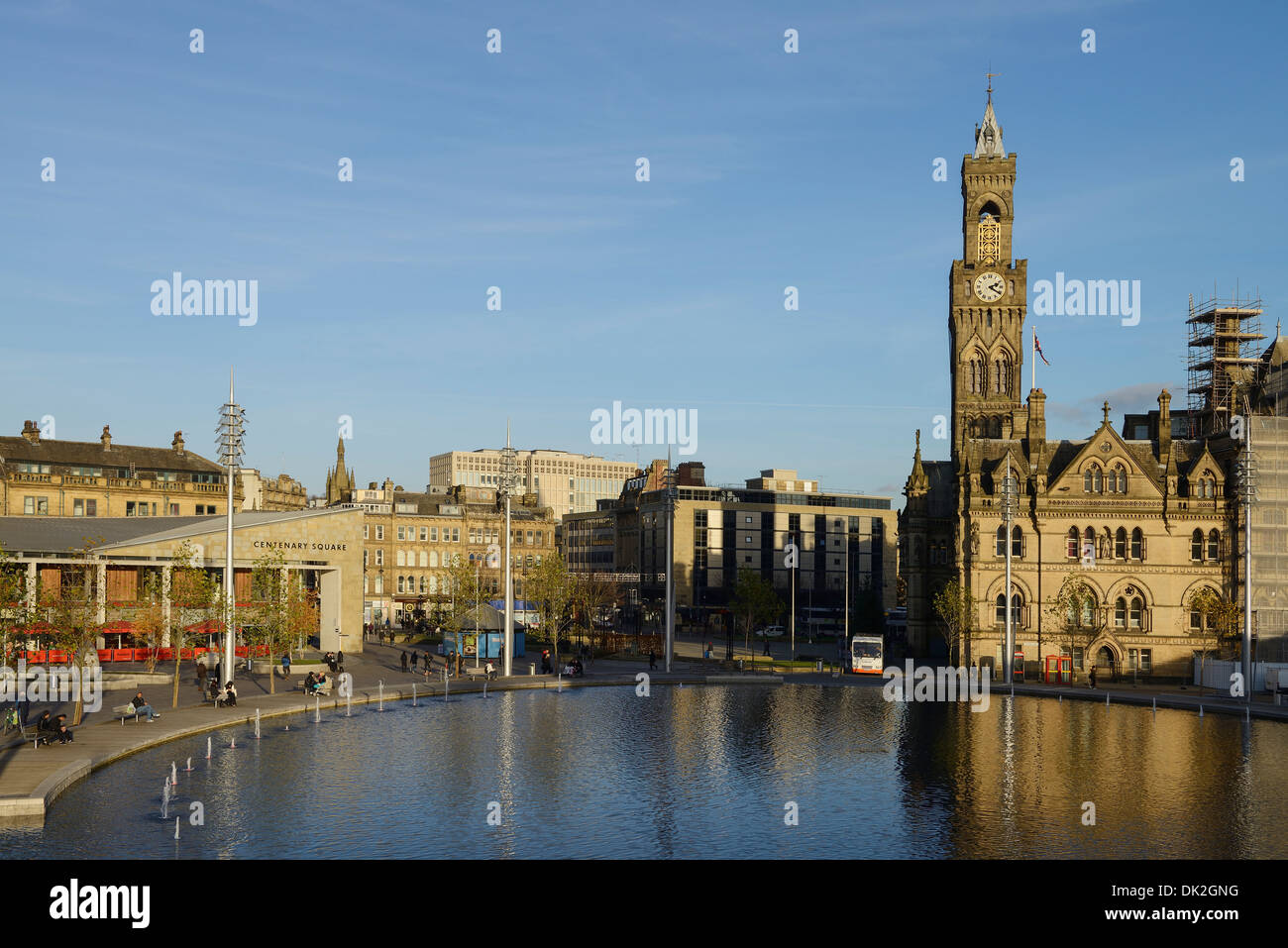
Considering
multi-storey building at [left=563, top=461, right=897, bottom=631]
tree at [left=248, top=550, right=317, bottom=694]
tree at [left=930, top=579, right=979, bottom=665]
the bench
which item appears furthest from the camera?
multi-storey building at [left=563, top=461, right=897, bottom=631]

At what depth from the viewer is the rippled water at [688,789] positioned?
30.5m

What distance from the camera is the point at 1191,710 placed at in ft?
213

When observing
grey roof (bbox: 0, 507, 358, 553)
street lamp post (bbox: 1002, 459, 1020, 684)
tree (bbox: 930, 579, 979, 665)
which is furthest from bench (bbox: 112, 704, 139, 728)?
tree (bbox: 930, 579, 979, 665)

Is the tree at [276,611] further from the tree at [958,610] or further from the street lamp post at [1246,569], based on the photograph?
the street lamp post at [1246,569]

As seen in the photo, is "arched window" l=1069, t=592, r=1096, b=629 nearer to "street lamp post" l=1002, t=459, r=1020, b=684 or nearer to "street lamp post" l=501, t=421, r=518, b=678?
"street lamp post" l=1002, t=459, r=1020, b=684

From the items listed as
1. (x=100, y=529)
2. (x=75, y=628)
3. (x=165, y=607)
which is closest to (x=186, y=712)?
(x=75, y=628)

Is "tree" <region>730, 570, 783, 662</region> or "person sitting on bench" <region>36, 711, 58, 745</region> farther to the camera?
"tree" <region>730, 570, 783, 662</region>

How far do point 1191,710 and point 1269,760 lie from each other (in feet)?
65.5

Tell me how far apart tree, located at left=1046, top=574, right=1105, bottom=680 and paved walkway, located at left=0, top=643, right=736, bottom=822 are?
23.9 metres

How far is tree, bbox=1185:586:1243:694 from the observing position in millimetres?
80438

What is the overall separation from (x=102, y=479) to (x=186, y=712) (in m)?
70.0

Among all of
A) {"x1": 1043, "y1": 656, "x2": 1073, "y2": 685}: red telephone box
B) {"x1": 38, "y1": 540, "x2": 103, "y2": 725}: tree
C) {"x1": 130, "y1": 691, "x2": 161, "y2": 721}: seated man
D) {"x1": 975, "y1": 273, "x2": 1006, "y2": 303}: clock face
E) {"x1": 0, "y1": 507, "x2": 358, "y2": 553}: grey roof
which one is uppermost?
{"x1": 975, "y1": 273, "x2": 1006, "y2": 303}: clock face

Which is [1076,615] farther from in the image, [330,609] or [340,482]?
[340,482]
